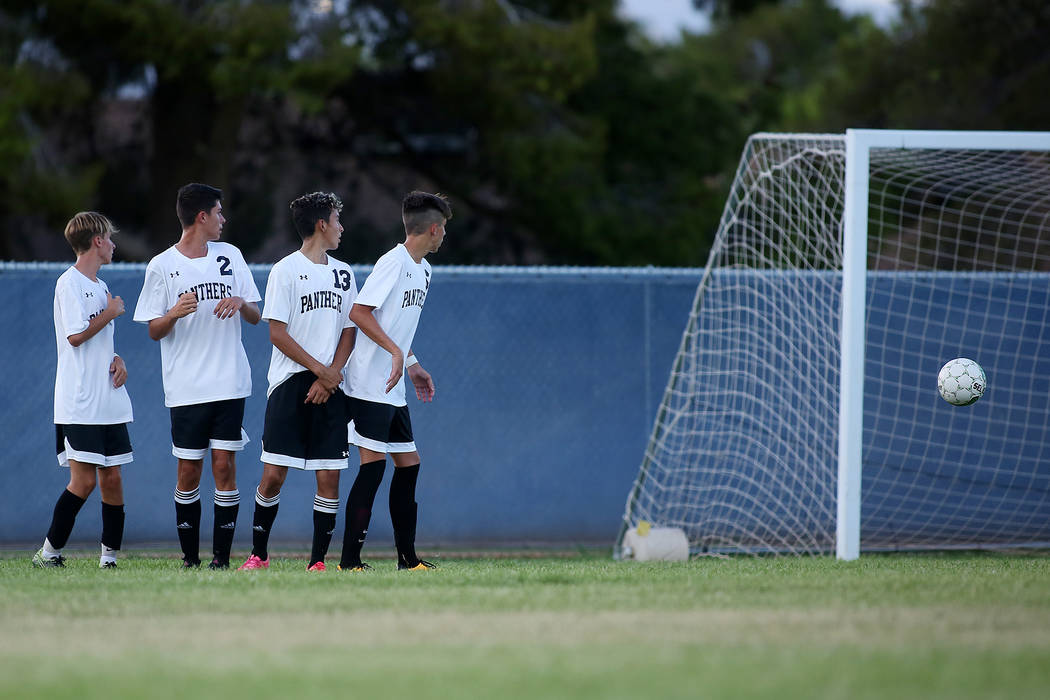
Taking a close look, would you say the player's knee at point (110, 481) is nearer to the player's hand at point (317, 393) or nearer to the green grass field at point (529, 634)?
the green grass field at point (529, 634)

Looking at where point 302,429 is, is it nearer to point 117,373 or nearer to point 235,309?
point 235,309

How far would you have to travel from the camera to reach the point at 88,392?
6555 mm

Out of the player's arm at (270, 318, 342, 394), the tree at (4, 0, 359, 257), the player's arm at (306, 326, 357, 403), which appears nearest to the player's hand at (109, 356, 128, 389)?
the player's arm at (270, 318, 342, 394)

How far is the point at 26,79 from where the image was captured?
523 inches

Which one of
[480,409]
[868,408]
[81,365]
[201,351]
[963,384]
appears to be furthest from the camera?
[868,408]

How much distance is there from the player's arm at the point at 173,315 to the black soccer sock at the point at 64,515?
108 centimetres

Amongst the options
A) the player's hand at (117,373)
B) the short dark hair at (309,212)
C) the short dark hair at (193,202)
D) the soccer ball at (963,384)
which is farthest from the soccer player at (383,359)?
the soccer ball at (963,384)

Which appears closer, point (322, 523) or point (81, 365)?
point (322, 523)

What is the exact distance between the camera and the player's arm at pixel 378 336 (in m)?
6.14

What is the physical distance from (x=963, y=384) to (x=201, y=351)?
4540mm

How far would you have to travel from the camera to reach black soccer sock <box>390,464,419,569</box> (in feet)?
21.6

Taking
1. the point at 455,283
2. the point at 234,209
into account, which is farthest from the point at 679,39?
the point at 455,283

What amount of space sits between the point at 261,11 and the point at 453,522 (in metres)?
7.76

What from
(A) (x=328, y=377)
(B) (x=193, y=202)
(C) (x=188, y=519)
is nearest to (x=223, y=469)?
(C) (x=188, y=519)
